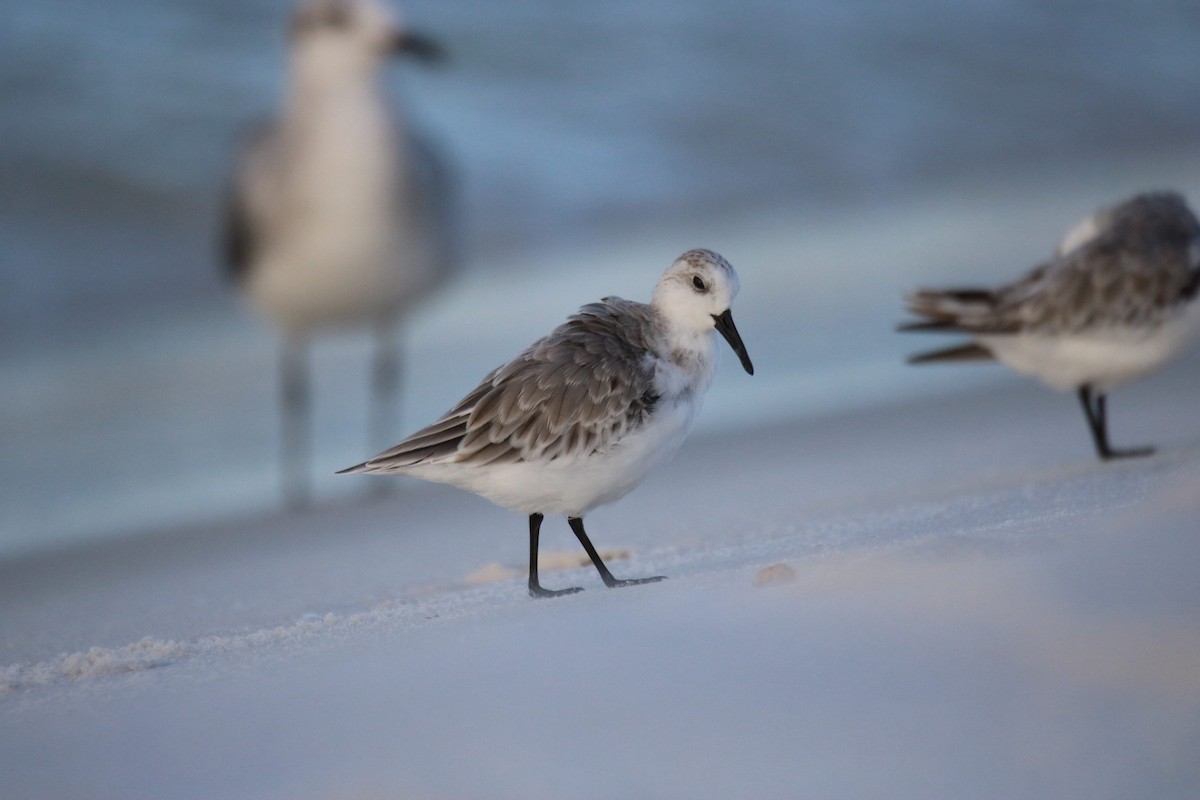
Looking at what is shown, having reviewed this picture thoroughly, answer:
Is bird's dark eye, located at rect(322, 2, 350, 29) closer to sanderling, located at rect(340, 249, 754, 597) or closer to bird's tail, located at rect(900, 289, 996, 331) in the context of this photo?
bird's tail, located at rect(900, 289, 996, 331)

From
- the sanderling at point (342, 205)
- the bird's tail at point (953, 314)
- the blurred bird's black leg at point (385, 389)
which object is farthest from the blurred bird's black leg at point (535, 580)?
the sanderling at point (342, 205)

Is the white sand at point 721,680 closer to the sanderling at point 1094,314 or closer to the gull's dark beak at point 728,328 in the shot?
the gull's dark beak at point 728,328

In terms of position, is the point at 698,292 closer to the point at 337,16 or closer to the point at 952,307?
the point at 952,307

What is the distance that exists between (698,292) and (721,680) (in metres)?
1.41

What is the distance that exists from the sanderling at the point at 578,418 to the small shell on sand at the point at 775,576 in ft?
1.82

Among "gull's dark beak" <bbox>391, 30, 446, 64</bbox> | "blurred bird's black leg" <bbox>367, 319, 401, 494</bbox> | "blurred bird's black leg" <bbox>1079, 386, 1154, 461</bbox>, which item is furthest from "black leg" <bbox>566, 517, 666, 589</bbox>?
"gull's dark beak" <bbox>391, 30, 446, 64</bbox>

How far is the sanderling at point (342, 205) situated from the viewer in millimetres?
8031

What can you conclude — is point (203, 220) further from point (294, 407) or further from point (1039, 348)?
point (1039, 348)

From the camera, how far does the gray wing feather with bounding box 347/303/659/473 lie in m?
3.99

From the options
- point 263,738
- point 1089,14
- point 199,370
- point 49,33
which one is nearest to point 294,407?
point 199,370

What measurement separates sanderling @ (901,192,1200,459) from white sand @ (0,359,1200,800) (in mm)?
1106

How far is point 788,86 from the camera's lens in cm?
1412

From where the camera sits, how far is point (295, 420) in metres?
7.74

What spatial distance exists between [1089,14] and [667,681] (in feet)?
47.9
